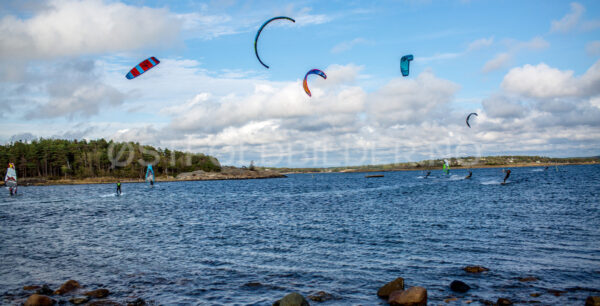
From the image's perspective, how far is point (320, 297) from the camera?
14773 millimetres

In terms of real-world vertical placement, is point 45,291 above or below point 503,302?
above

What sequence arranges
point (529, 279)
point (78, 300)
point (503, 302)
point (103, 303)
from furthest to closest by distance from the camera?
point (529, 279) → point (78, 300) → point (103, 303) → point (503, 302)

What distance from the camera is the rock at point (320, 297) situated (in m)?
14.6

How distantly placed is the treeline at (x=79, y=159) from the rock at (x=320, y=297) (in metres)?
174

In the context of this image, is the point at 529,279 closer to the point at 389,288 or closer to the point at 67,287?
the point at 389,288

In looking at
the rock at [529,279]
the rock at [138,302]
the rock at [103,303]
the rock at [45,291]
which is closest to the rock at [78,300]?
the rock at [103,303]

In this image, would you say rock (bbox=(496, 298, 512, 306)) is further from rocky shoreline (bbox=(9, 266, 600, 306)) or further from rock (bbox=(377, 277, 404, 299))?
rock (bbox=(377, 277, 404, 299))

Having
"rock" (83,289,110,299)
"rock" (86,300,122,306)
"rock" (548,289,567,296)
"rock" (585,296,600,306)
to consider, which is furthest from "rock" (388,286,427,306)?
"rock" (83,289,110,299)

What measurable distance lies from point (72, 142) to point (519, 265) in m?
202

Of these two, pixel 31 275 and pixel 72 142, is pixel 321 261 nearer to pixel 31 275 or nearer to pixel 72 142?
pixel 31 275

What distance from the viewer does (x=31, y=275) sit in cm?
1917

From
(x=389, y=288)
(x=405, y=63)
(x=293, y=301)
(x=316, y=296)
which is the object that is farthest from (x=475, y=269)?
(x=405, y=63)

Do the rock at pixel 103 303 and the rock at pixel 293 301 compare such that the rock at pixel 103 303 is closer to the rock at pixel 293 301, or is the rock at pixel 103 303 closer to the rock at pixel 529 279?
the rock at pixel 293 301

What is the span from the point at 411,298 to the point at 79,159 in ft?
609
